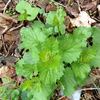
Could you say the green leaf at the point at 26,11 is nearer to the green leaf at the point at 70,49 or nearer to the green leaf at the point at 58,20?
the green leaf at the point at 58,20

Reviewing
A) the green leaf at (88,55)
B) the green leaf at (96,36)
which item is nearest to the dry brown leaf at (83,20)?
the green leaf at (96,36)

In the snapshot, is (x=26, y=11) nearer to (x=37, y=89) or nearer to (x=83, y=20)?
(x=83, y=20)

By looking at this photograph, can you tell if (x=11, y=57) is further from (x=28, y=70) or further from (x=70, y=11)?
(x=70, y=11)

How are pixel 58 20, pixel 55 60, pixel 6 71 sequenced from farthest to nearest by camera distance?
1. pixel 6 71
2. pixel 58 20
3. pixel 55 60

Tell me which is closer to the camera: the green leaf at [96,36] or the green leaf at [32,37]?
the green leaf at [32,37]

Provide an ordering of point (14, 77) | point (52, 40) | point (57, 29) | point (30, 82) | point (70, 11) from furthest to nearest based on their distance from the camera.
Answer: point (70, 11), point (14, 77), point (57, 29), point (30, 82), point (52, 40)

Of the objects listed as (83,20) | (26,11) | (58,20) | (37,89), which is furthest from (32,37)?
(83,20)

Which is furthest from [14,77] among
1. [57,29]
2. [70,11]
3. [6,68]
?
[70,11]
